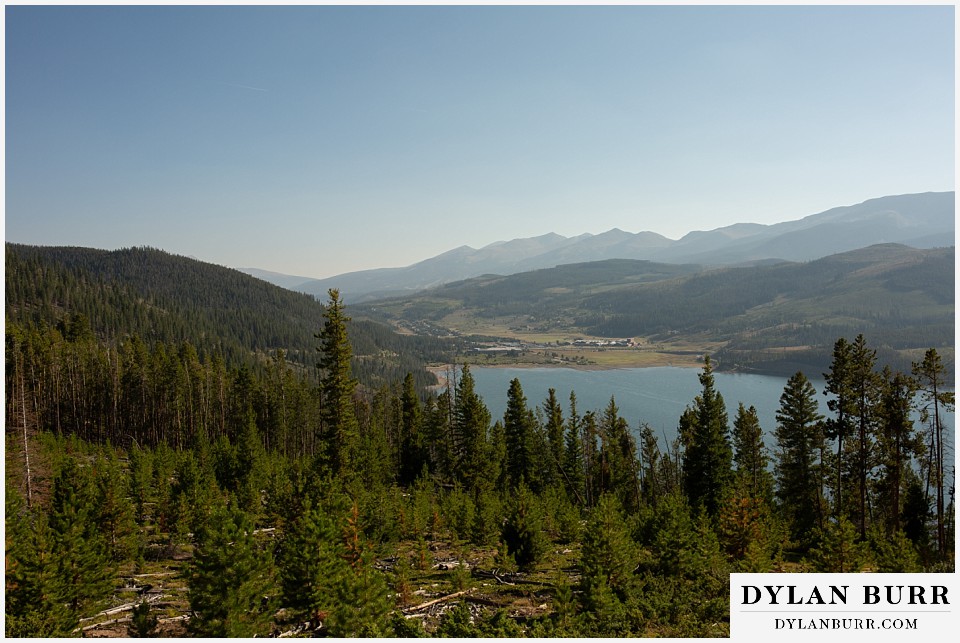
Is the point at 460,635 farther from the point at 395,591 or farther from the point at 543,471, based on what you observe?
the point at 543,471

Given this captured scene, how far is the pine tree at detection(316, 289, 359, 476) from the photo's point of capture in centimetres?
2994

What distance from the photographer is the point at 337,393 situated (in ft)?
103

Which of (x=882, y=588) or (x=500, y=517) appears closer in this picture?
(x=882, y=588)

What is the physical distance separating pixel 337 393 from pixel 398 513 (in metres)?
8.09

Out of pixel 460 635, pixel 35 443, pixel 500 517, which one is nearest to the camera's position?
pixel 460 635

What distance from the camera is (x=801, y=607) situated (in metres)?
13.7

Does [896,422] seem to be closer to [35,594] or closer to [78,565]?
[78,565]

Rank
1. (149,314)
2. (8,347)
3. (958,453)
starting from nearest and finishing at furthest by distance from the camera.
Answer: (8,347) < (958,453) < (149,314)

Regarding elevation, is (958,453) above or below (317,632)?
below

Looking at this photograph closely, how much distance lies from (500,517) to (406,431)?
27819 millimetres

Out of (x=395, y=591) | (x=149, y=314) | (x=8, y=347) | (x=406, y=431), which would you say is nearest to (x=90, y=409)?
(x=8, y=347)

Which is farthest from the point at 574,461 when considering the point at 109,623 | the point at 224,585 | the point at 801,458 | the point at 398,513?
the point at 224,585

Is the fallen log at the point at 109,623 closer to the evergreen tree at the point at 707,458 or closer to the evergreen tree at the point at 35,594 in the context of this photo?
the evergreen tree at the point at 35,594

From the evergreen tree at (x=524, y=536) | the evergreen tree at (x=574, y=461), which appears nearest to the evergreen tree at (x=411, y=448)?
the evergreen tree at (x=574, y=461)
